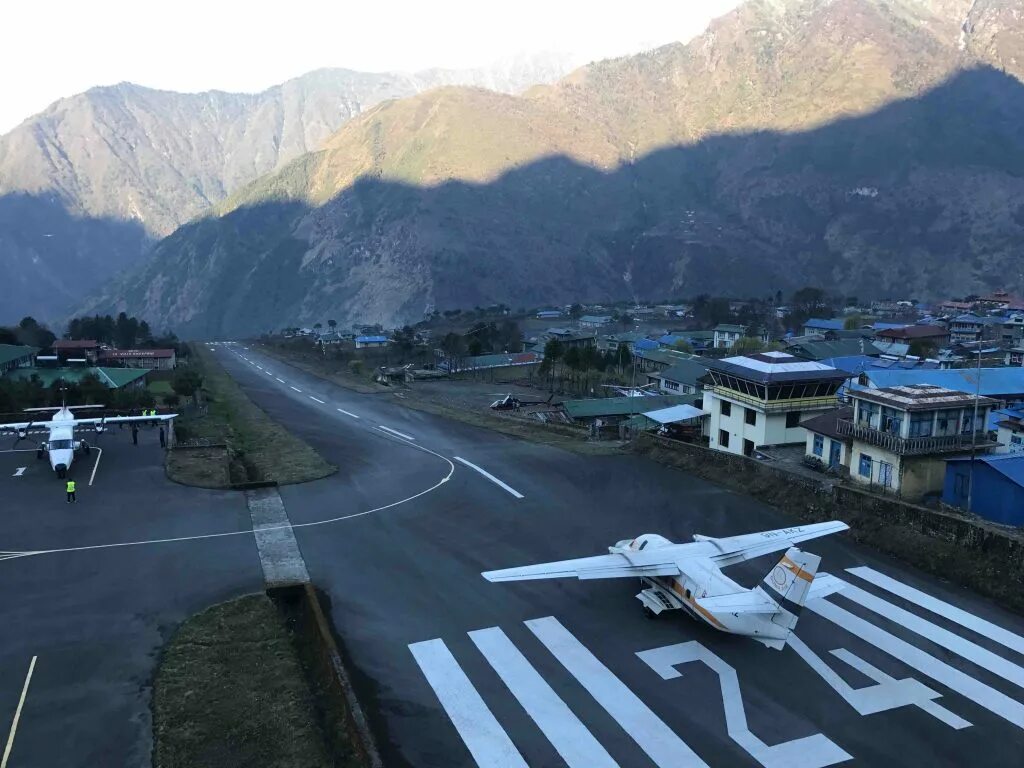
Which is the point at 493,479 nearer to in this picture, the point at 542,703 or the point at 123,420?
the point at 542,703

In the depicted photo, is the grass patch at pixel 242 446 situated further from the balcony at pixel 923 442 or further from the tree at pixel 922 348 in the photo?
the tree at pixel 922 348

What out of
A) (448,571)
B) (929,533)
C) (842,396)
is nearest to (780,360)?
(842,396)

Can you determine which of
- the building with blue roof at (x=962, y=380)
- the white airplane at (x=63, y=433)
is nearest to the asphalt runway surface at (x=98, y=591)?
the white airplane at (x=63, y=433)

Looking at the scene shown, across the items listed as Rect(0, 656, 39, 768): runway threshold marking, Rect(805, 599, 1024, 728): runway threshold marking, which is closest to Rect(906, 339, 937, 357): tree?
Rect(805, 599, 1024, 728): runway threshold marking

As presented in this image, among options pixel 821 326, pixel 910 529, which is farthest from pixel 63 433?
pixel 821 326

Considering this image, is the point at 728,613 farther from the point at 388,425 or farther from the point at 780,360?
the point at 388,425

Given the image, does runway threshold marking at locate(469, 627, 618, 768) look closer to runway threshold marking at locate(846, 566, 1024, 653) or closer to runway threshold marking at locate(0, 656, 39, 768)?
runway threshold marking at locate(0, 656, 39, 768)
